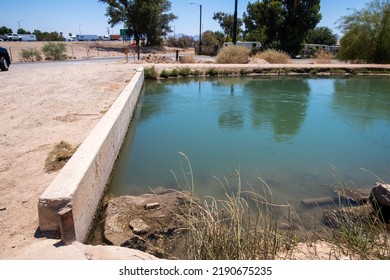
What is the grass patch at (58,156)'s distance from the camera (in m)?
4.94

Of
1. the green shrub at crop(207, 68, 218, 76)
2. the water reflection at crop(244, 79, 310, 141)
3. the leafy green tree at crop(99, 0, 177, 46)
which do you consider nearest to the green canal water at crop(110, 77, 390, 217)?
the water reflection at crop(244, 79, 310, 141)

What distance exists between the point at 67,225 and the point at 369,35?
34.2 metres

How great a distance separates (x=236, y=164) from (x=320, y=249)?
361 centimetres

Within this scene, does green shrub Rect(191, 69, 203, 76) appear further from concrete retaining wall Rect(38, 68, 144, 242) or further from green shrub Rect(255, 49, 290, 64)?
concrete retaining wall Rect(38, 68, 144, 242)

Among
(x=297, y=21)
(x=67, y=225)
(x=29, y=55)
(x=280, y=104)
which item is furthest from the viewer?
(x=297, y=21)

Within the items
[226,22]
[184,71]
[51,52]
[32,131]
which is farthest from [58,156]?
[226,22]

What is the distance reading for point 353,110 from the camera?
13.4 metres

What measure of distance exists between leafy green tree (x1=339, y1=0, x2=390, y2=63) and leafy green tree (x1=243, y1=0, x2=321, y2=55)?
37.4ft

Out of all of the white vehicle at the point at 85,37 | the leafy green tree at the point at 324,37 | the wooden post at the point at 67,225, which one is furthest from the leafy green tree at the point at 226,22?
the wooden post at the point at 67,225

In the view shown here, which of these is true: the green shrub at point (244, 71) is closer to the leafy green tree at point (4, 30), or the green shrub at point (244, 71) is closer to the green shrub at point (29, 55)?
the green shrub at point (29, 55)

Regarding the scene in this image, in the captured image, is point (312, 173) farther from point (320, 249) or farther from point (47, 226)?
point (47, 226)

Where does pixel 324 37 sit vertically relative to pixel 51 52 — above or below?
above

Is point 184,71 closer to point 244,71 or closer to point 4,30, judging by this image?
point 244,71

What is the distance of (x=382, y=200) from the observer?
469 cm
